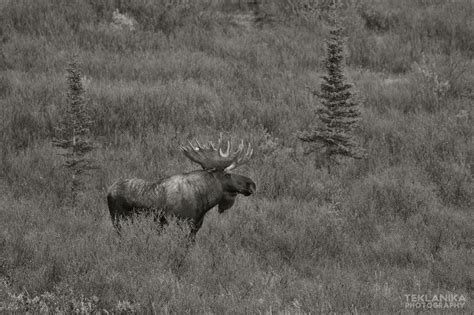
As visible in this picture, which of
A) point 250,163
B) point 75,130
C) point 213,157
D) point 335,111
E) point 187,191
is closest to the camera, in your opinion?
point 187,191

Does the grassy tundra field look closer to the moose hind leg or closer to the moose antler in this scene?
the moose hind leg

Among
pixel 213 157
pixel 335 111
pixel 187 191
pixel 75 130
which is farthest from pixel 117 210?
pixel 335 111

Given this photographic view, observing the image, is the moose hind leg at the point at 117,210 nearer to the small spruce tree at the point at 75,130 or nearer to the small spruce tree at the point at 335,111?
the small spruce tree at the point at 75,130

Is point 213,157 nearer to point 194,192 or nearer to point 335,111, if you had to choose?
point 194,192

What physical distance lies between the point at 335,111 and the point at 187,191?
380 cm

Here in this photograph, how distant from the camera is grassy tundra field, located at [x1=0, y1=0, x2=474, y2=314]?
5.84 m

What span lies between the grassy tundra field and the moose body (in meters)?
0.25

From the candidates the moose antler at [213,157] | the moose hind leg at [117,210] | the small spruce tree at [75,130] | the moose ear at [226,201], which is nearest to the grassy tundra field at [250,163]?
the moose hind leg at [117,210]

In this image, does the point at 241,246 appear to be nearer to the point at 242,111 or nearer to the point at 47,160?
the point at 47,160

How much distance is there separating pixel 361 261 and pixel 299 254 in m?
0.72

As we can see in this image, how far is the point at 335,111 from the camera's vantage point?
9.62 meters

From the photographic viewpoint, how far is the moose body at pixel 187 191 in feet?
21.7

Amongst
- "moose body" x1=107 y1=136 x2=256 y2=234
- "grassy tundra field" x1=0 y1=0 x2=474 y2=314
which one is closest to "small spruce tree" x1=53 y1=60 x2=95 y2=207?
"grassy tundra field" x1=0 y1=0 x2=474 y2=314

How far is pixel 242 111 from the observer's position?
→ 1160 centimetres
